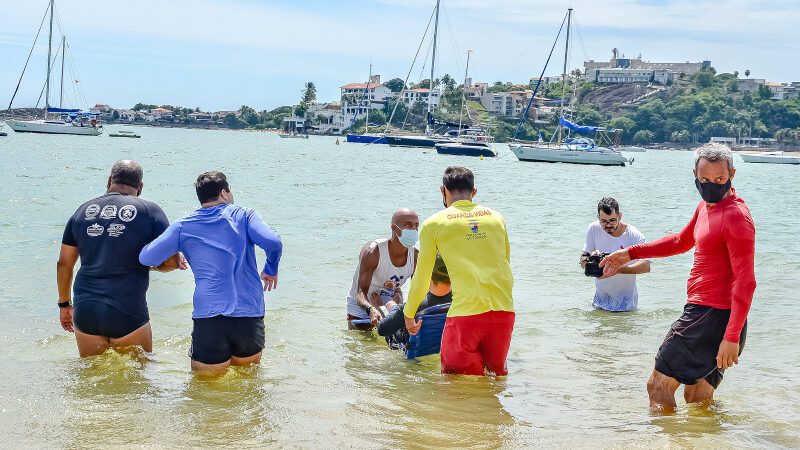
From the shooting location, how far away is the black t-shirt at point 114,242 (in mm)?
6332

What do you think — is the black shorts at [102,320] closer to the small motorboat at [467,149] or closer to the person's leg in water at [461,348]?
the person's leg in water at [461,348]

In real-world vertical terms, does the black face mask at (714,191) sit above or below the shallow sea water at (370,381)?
above

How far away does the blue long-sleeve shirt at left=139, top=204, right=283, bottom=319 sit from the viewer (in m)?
6.06

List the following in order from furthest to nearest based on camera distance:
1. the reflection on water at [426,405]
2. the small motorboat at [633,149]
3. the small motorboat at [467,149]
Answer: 1. the small motorboat at [633,149]
2. the small motorboat at [467,149]
3. the reflection on water at [426,405]

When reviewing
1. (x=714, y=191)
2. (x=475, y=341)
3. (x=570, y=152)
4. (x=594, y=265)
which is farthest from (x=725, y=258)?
(x=570, y=152)

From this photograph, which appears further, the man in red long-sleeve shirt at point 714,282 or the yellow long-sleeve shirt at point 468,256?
the yellow long-sleeve shirt at point 468,256

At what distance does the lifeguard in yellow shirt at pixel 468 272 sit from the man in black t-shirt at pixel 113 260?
1952 millimetres

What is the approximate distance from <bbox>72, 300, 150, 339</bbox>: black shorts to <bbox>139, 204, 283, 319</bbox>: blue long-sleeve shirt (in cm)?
60

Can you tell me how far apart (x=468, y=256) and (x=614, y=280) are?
497cm

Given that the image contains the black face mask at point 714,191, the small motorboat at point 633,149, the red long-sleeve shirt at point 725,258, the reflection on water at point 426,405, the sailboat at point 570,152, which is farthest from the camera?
the small motorboat at point 633,149

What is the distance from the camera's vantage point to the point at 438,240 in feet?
18.9

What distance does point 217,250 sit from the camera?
239 inches

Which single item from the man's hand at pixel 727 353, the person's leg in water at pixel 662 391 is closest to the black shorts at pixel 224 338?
the person's leg in water at pixel 662 391

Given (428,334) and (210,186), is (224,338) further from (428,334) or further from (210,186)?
(428,334)
